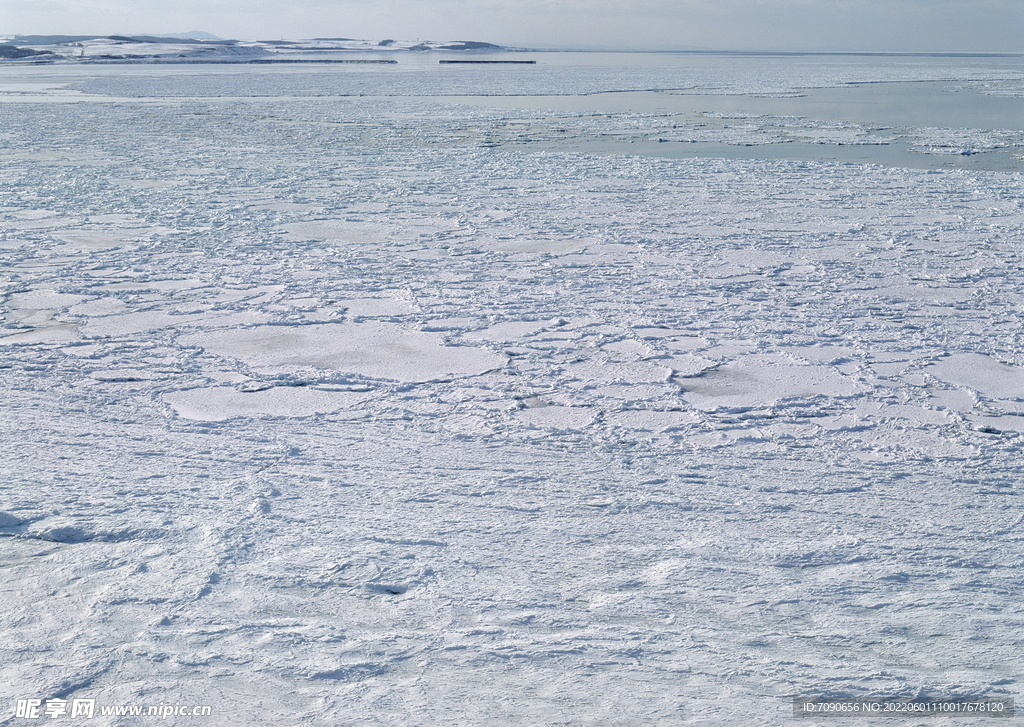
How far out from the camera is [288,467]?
2.93 metres

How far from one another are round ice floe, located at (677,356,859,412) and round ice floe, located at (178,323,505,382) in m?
0.91

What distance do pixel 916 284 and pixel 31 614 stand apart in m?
4.76

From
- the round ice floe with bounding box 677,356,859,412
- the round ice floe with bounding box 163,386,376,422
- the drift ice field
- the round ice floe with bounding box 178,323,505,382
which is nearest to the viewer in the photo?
the drift ice field

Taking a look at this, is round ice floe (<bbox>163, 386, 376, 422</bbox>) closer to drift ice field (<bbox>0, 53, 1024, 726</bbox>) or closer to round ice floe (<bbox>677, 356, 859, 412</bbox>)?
drift ice field (<bbox>0, 53, 1024, 726</bbox>)

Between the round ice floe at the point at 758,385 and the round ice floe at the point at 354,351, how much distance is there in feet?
2.97

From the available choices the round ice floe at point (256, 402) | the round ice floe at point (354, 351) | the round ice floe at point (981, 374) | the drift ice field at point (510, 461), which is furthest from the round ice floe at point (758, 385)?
the round ice floe at point (256, 402)

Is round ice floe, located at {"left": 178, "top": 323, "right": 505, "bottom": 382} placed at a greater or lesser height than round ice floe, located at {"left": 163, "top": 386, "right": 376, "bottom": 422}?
greater

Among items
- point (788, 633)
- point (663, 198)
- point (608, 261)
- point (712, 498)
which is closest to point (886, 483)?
point (712, 498)

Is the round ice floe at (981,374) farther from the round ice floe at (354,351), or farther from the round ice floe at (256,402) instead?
the round ice floe at (256,402)

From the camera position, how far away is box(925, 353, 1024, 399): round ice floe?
11.7 ft

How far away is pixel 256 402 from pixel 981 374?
304 centimetres

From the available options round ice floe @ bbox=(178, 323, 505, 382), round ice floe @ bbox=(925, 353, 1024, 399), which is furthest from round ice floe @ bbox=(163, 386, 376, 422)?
round ice floe @ bbox=(925, 353, 1024, 399)

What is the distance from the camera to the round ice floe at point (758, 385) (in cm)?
351

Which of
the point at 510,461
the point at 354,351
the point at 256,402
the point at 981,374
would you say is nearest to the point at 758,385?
the point at 981,374
